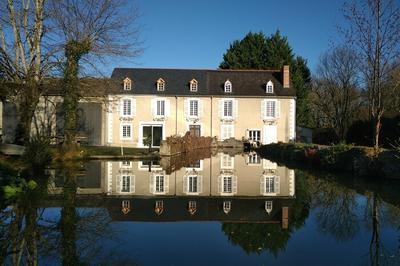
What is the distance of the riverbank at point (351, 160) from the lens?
14.2 meters

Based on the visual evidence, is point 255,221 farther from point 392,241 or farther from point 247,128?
point 247,128

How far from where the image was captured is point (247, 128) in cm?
3831

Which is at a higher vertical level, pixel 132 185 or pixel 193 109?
pixel 193 109

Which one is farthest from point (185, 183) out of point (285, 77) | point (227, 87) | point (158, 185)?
point (285, 77)

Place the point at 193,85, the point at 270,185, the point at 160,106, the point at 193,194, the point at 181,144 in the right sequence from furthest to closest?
the point at 193,85
the point at 160,106
the point at 181,144
the point at 270,185
the point at 193,194

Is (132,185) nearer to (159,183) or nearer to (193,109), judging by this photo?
(159,183)

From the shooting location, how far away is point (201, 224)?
743 centimetres

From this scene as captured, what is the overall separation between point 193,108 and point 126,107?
6.01 metres

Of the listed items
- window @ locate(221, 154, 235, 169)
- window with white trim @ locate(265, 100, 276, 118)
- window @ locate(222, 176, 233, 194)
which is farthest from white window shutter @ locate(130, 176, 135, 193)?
window with white trim @ locate(265, 100, 276, 118)

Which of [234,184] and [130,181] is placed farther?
[130,181]

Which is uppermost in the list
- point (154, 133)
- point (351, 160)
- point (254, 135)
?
point (154, 133)

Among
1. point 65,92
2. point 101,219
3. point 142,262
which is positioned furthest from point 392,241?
point 65,92

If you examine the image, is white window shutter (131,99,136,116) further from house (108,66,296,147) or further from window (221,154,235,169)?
window (221,154,235,169)

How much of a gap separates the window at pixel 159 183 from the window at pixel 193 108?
943 inches
